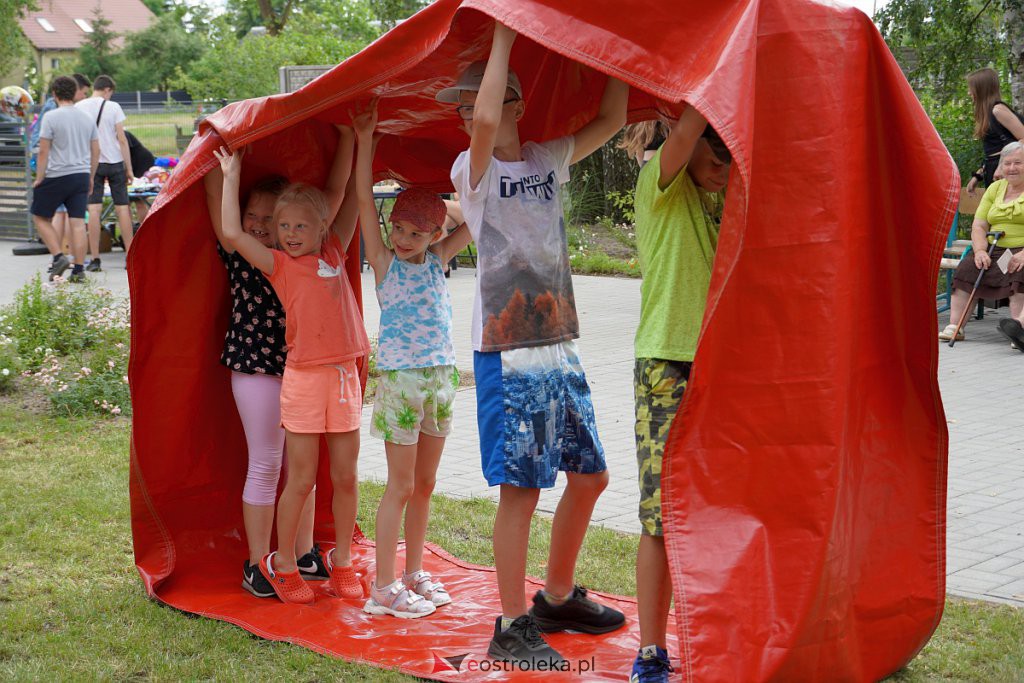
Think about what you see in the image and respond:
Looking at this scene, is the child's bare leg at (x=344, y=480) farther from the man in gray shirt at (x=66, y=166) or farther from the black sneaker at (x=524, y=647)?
the man in gray shirt at (x=66, y=166)

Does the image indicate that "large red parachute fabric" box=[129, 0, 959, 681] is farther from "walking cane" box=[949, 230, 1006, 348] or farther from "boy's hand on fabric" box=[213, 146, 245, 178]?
"walking cane" box=[949, 230, 1006, 348]

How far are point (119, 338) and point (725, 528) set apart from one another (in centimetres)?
645

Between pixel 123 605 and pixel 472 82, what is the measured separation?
2408 mm

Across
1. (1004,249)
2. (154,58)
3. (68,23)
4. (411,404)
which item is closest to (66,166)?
(1004,249)

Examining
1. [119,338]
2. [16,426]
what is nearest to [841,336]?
[16,426]

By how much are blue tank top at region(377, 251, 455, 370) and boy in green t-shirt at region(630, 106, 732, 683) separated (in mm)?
957

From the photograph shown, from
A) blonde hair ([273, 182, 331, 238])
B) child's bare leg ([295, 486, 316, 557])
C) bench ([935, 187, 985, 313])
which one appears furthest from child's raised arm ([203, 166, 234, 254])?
bench ([935, 187, 985, 313])

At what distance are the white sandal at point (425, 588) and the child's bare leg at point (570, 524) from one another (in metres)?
0.45

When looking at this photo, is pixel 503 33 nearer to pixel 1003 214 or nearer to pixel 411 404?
pixel 411 404

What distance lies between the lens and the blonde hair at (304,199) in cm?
428

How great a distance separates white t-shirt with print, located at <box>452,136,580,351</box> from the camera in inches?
144

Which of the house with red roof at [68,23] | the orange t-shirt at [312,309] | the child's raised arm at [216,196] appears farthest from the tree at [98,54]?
the orange t-shirt at [312,309]

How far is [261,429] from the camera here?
14.5 ft

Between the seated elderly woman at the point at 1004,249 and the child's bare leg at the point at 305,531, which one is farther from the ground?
the seated elderly woman at the point at 1004,249
